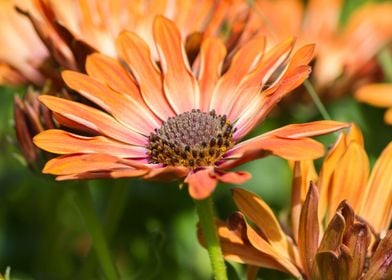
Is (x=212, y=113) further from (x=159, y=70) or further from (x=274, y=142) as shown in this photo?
(x=274, y=142)

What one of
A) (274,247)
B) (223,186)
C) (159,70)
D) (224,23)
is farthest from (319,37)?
(274,247)

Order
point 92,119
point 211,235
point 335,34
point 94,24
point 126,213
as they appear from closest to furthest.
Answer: point 211,235 → point 92,119 → point 94,24 → point 126,213 → point 335,34

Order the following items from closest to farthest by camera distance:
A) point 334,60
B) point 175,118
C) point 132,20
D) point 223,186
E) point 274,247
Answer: point 274,247
point 175,118
point 132,20
point 223,186
point 334,60

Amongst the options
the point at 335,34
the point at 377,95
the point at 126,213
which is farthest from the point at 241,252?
the point at 335,34

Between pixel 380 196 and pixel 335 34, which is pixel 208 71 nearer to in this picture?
pixel 380 196

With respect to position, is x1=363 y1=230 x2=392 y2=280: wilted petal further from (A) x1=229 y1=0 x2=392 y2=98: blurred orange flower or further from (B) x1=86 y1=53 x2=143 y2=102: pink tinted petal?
(A) x1=229 y1=0 x2=392 y2=98: blurred orange flower

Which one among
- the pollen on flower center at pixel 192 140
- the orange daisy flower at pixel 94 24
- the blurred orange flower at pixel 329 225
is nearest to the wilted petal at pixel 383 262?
the blurred orange flower at pixel 329 225
